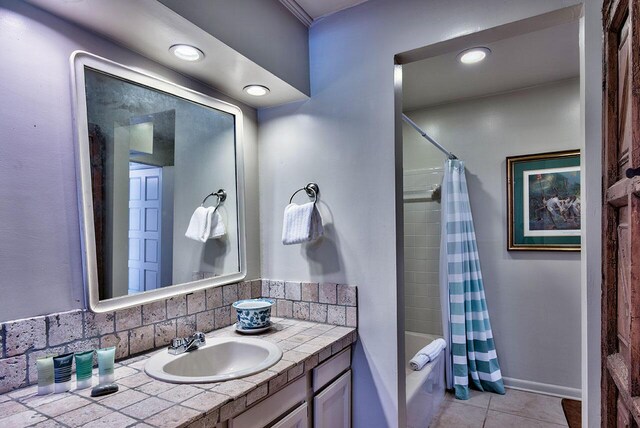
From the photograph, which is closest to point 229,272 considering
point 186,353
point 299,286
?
point 299,286

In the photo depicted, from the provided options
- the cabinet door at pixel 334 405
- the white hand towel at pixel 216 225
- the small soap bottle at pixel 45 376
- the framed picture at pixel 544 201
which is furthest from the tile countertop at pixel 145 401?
the framed picture at pixel 544 201

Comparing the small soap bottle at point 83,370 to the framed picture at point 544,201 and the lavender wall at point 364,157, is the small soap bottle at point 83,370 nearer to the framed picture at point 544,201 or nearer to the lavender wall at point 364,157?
the lavender wall at point 364,157

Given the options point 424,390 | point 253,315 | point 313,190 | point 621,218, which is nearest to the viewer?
point 621,218

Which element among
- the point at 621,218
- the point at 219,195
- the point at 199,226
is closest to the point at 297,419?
the point at 199,226

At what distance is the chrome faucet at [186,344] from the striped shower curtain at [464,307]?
76.7 inches

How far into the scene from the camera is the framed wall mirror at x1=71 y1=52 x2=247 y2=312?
1.23 m

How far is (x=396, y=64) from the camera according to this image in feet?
5.35

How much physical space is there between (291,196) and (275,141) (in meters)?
0.34

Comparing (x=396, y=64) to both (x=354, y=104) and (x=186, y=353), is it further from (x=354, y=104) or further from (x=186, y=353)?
(x=186, y=353)

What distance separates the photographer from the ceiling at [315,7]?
66.4 inches

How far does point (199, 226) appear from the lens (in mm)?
1671

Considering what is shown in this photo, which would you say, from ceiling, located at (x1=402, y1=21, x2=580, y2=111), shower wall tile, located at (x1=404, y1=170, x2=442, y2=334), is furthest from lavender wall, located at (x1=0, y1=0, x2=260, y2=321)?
shower wall tile, located at (x1=404, y1=170, x2=442, y2=334)

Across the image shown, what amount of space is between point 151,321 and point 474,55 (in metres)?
2.29

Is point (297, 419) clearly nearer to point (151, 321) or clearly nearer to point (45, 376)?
point (151, 321)
